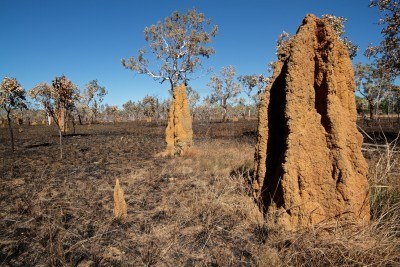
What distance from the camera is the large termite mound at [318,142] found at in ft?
11.7

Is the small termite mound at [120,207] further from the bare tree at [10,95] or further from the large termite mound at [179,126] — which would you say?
the bare tree at [10,95]

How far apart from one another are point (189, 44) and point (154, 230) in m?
25.3

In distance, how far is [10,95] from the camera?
13125mm

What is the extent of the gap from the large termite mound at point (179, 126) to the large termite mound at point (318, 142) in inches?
294

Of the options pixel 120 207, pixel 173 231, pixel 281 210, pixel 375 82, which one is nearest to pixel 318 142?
pixel 281 210

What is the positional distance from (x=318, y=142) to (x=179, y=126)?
26.2ft

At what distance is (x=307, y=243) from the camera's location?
3188mm

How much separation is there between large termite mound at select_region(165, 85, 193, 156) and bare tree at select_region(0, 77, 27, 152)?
7358 mm

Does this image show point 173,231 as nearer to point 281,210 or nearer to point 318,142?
point 281,210

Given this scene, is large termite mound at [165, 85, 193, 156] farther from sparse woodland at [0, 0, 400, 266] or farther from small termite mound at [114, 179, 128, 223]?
small termite mound at [114, 179, 128, 223]

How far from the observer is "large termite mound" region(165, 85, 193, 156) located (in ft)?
37.4

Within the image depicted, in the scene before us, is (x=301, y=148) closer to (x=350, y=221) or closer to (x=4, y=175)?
(x=350, y=221)

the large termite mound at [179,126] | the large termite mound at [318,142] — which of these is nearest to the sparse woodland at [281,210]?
A: the large termite mound at [318,142]

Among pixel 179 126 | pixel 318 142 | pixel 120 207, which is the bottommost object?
pixel 120 207
